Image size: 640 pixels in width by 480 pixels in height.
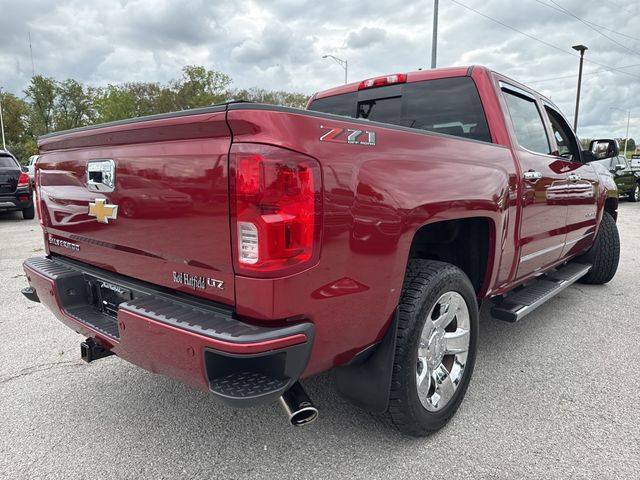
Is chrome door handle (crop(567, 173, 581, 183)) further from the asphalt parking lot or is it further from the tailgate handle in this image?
the tailgate handle

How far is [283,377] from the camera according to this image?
165 centimetres

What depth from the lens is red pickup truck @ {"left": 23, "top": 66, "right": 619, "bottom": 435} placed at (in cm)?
161

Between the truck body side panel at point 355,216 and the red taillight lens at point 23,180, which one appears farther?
the red taillight lens at point 23,180

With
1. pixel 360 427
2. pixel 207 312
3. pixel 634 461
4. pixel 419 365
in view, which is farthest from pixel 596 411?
pixel 207 312

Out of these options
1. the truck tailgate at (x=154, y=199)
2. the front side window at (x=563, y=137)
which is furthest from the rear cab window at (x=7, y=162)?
the front side window at (x=563, y=137)

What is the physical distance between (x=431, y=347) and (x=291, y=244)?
44.2 inches

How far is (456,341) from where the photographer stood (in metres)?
2.48

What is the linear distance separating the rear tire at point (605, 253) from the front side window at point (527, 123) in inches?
83.7

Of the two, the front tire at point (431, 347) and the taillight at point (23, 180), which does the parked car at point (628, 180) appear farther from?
the taillight at point (23, 180)

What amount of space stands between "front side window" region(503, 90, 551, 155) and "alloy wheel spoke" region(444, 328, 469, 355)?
1.48 metres

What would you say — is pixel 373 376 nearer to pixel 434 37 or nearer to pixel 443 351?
pixel 443 351

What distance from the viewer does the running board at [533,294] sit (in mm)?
3047

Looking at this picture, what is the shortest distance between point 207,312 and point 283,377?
0.39 meters

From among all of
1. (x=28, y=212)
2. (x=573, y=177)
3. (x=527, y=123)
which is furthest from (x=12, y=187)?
(x=573, y=177)
